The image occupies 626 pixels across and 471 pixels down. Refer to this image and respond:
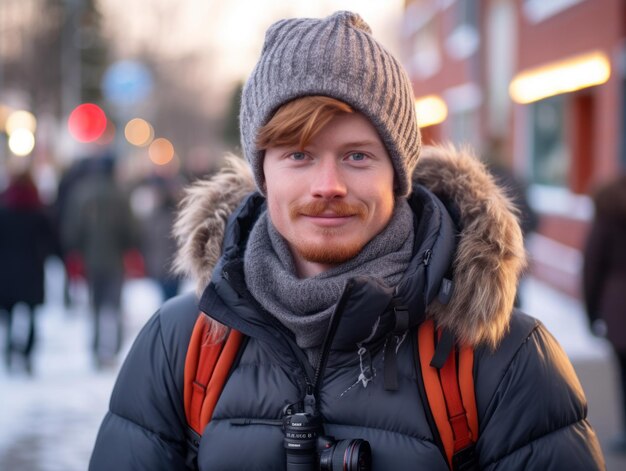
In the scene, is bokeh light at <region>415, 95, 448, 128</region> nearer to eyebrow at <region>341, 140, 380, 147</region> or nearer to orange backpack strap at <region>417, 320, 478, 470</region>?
eyebrow at <region>341, 140, 380, 147</region>

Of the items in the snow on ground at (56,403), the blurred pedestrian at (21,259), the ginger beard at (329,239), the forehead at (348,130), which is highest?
the forehead at (348,130)

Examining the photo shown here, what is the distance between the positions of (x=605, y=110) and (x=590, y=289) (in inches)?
238

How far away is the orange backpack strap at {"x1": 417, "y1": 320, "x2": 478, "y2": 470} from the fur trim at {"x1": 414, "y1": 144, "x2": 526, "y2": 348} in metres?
0.07

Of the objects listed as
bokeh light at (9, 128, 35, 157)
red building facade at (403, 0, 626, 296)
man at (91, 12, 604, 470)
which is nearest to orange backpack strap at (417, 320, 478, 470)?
man at (91, 12, 604, 470)

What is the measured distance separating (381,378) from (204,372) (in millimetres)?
409

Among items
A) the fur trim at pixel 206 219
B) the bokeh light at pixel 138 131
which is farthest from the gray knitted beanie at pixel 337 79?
the bokeh light at pixel 138 131

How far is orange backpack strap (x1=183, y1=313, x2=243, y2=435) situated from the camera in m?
2.14

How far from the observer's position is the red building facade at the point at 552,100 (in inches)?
431

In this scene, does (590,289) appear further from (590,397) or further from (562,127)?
(562,127)

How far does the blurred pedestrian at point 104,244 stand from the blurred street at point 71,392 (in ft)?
1.09

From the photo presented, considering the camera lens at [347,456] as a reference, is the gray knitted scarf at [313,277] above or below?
above

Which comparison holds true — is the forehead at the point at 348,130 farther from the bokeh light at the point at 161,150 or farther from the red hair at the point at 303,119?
the bokeh light at the point at 161,150

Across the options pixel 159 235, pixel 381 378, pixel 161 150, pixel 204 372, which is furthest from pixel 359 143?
pixel 161 150

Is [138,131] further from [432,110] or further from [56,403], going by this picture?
[56,403]
